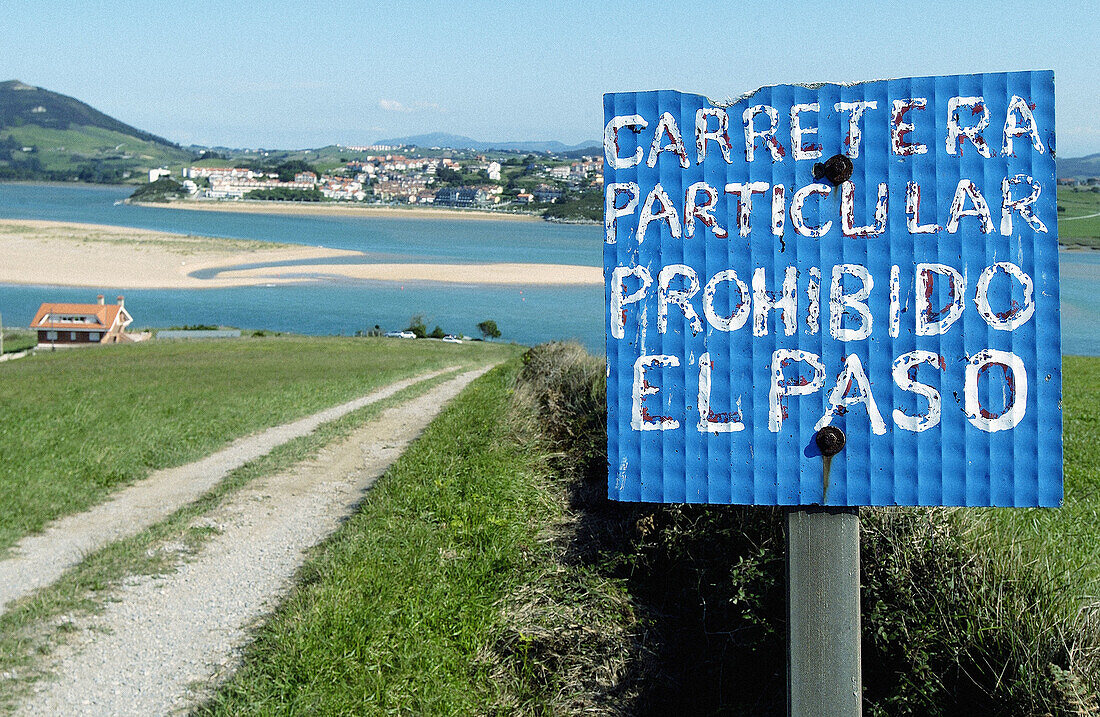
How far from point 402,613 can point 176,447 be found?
24.1ft

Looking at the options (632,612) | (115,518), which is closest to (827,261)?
(632,612)

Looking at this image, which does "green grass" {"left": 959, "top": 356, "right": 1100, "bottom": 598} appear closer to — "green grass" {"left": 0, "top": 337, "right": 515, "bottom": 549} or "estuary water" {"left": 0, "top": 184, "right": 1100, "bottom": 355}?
"green grass" {"left": 0, "top": 337, "right": 515, "bottom": 549}

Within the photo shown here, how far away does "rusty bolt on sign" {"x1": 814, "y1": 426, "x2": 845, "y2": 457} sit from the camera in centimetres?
241

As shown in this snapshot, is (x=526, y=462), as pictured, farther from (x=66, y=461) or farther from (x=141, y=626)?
(x=66, y=461)

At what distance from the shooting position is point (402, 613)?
507 cm

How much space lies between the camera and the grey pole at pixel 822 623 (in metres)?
2.55

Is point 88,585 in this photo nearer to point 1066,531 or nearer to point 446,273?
point 1066,531

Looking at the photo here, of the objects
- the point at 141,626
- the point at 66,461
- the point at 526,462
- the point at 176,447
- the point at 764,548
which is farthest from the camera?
the point at 176,447

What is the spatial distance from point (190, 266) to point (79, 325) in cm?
3708

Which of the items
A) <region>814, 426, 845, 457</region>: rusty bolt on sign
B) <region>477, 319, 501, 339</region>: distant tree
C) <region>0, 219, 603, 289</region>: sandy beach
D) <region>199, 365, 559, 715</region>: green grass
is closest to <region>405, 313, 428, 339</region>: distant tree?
<region>477, 319, 501, 339</region>: distant tree

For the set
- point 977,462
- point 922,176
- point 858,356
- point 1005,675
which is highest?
point 922,176

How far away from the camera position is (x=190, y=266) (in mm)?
90625

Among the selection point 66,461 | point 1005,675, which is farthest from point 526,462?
point 66,461

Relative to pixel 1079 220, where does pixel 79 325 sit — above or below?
below
